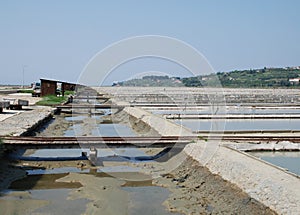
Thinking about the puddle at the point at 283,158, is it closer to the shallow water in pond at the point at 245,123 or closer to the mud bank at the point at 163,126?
the mud bank at the point at 163,126

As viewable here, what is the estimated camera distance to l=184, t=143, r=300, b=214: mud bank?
8555 millimetres

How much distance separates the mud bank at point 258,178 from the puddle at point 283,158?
193 cm

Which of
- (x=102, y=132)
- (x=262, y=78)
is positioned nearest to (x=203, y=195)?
(x=102, y=132)

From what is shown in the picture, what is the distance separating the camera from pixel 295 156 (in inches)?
623

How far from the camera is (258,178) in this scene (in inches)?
400

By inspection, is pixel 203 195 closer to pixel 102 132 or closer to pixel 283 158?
pixel 283 158

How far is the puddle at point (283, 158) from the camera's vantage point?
46.1 feet

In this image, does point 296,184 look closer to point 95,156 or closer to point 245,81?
point 95,156

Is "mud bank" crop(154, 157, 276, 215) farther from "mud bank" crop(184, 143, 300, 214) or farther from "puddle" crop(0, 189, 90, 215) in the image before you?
"puddle" crop(0, 189, 90, 215)

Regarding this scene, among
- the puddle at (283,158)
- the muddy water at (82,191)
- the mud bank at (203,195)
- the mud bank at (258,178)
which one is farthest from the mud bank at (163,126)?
the mud bank at (258,178)

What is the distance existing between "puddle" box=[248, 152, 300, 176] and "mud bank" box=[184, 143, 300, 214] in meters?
1.93

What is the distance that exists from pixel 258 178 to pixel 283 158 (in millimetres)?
5690

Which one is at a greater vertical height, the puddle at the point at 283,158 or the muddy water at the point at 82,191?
the puddle at the point at 283,158

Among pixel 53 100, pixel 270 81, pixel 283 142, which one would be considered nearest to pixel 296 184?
pixel 283 142
